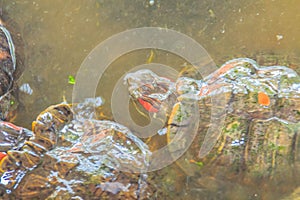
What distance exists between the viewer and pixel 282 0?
122 inches

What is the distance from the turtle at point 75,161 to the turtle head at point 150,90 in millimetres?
223

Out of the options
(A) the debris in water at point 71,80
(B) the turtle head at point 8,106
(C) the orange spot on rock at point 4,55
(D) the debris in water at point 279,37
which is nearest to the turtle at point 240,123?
(D) the debris in water at point 279,37

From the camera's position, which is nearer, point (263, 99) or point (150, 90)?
point (263, 99)

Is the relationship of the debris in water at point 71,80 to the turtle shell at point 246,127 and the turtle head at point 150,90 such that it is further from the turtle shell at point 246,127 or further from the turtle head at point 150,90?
the turtle shell at point 246,127

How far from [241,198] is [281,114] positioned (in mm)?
537

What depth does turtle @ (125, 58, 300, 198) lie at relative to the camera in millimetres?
2627

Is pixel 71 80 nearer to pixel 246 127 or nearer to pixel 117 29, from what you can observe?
pixel 117 29

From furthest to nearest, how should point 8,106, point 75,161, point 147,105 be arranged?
point 8,106
point 147,105
point 75,161

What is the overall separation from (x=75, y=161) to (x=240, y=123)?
98cm

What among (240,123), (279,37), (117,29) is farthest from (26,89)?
(279,37)

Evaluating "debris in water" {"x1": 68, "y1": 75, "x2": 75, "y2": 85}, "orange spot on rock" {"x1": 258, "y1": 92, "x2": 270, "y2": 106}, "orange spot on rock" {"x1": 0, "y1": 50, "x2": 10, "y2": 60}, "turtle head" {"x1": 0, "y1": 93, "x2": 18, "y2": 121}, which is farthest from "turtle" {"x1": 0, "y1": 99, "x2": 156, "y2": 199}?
"orange spot on rock" {"x1": 258, "y1": 92, "x2": 270, "y2": 106}

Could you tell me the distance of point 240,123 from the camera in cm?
270

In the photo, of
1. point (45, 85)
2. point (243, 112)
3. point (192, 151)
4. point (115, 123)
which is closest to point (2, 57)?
point (45, 85)

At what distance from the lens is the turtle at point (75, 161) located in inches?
100
